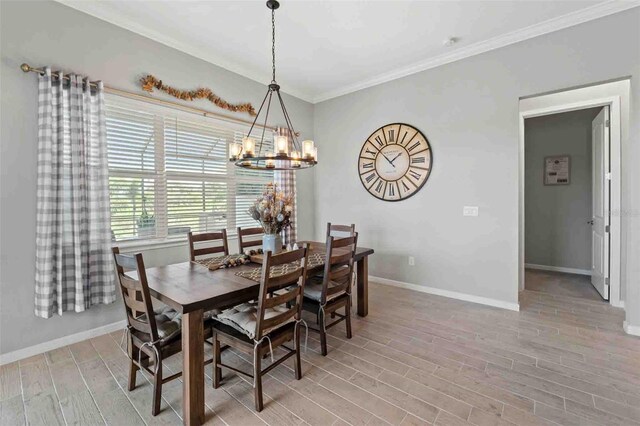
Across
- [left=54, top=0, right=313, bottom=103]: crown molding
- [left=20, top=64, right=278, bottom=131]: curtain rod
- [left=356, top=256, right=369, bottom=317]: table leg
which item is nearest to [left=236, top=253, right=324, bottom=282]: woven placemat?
[left=356, top=256, right=369, bottom=317]: table leg

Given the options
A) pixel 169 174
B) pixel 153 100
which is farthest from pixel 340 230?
pixel 153 100

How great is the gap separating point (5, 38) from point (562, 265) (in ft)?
25.4

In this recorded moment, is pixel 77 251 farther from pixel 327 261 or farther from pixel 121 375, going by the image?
pixel 327 261

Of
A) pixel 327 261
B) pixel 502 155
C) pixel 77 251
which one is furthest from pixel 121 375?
pixel 502 155

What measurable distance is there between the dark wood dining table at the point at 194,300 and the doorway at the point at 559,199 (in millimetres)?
4399

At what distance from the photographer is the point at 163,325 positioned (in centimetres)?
193

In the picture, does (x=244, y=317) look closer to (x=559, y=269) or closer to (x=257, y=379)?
(x=257, y=379)

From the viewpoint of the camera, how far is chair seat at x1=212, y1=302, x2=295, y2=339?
75.8 inches

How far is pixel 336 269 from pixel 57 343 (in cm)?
258

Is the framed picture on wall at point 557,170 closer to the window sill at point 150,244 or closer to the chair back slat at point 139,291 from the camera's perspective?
the window sill at point 150,244

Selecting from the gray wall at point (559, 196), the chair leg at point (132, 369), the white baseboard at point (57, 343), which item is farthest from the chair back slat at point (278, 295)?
the gray wall at point (559, 196)

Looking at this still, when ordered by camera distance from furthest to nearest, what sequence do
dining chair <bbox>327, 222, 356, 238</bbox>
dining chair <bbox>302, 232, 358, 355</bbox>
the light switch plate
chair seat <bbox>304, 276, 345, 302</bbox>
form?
the light switch plate, dining chair <bbox>327, 222, 356, 238</bbox>, chair seat <bbox>304, 276, 345, 302</bbox>, dining chair <bbox>302, 232, 358, 355</bbox>

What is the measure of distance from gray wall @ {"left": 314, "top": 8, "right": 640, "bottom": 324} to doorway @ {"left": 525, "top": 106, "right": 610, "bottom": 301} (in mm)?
1509

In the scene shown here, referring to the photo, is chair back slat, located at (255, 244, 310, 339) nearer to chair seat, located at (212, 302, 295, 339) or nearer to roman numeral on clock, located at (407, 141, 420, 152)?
chair seat, located at (212, 302, 295, 339)
